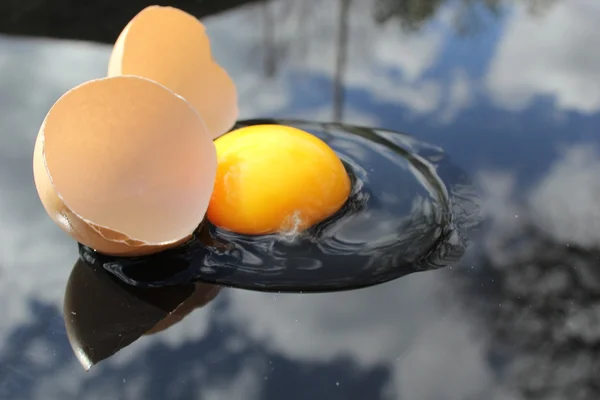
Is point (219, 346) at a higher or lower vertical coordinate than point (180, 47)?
lower

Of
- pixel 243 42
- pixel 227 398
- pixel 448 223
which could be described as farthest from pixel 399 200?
pixel 243 42

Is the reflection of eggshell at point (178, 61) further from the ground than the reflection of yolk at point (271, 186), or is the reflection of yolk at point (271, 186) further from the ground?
the reflection of eggshell at point (178, 61)

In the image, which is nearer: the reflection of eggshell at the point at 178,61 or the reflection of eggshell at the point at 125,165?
the reflection of eggshell at the point at 125,165

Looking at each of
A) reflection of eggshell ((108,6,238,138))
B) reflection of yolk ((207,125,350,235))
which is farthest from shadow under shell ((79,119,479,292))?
reflection of eggshell ((108,6,238,138))

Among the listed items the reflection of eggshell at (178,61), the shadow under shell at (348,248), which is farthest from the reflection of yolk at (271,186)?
the reflection of eggshell at (178,61)

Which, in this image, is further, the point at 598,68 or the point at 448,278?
the point at 598,68

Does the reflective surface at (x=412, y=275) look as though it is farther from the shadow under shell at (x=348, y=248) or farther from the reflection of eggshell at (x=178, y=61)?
the reflection of eggshell at (x=178, y=61)

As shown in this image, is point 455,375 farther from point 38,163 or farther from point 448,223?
point 38,163

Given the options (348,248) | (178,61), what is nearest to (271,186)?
(348,248)
